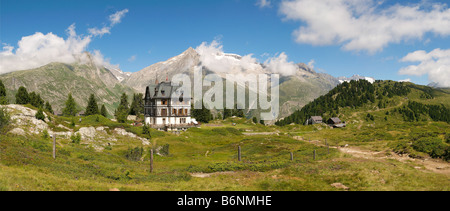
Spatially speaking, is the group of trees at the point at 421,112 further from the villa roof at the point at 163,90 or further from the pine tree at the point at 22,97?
the pine tree at the point at 22,97

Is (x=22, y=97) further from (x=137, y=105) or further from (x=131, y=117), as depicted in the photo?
(x=137, y=105)

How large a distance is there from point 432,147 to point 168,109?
8011 cm

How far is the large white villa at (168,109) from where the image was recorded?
97.7 metres

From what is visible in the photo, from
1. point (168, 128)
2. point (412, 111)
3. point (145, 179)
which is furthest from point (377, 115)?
point (145, 179)

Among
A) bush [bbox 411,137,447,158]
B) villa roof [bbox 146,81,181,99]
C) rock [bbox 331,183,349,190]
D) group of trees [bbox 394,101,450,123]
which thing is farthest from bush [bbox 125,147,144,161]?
group of trees [bbox 394,101,450,123]

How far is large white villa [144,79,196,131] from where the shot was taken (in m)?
97.7

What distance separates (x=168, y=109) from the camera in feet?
324
